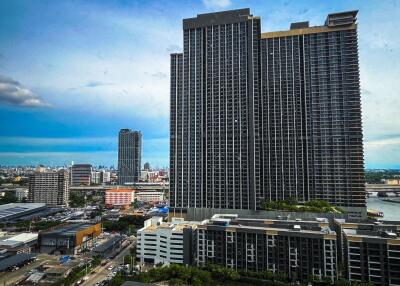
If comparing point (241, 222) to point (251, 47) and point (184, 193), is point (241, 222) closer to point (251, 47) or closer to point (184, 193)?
point (184, 193)

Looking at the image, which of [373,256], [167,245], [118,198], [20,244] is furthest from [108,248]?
[118,198]

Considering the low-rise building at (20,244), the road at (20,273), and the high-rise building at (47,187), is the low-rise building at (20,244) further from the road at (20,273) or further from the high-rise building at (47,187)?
the high-rise building at (47,187)

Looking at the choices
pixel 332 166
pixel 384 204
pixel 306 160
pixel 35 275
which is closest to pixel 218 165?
pixel 306 160

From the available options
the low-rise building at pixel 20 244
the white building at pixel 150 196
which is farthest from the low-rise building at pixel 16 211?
the white building at pixel 150 196

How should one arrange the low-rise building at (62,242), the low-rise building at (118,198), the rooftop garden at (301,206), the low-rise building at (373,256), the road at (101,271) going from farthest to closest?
1. the low-rise building at (118,198)
2. the rooftop garden at (301,206)
3. the low-rise building at (62,242)
4. the road at (101,271)
5. the low-rise building at (373,256)

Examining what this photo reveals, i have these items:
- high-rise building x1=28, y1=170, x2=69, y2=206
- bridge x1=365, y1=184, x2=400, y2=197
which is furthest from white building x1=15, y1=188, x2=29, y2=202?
bridge x1=365, y1=184, x2=400, y2=197

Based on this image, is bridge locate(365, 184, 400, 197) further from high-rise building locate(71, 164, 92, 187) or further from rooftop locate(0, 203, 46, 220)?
high-rise building locate(71, 164, 92, 187)

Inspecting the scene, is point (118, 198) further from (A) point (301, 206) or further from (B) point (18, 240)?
(A) point (301, 206)
